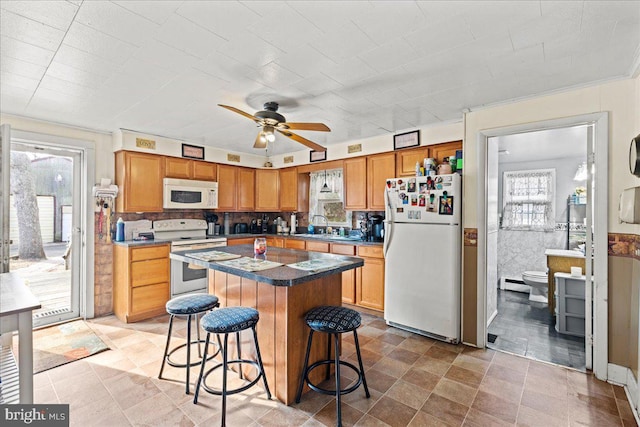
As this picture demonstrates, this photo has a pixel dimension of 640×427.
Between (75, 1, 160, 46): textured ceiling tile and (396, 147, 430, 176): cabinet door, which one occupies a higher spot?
(75, 1, 160, 46): textured ceiling tile

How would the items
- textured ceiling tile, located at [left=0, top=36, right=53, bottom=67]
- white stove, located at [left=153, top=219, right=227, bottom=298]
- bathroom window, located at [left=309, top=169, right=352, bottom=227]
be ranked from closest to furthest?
textured ceiling tile, located at [left=0, top=36, right=53, bottom=67], white stove, located at [left=153, top=219, right=227, bottom=298], bathroom window, located at [left=309, top=169, right=352, bottom=227]

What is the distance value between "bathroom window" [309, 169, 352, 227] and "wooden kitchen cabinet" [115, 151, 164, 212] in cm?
241

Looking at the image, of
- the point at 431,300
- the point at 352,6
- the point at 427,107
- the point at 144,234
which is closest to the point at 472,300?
the point at 431,300

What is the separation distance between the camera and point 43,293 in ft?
11.8

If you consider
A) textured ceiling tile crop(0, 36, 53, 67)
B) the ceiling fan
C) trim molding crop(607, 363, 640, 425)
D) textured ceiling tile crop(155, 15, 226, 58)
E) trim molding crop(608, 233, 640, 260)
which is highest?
textured ceiling tile crop(155, 15, 226, 58)

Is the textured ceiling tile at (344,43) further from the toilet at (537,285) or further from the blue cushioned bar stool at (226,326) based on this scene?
the toilet at (537,285)

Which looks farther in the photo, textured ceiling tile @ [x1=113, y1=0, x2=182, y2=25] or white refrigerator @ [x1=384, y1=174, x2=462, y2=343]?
white refrigerator @ [x1=384, y1=174, x2=462, y2=343]

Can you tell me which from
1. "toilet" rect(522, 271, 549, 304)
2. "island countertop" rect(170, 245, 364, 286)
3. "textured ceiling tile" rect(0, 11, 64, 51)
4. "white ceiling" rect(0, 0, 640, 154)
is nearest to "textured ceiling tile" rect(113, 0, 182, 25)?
"white ceiling" rect(0, 0, 640, 154)

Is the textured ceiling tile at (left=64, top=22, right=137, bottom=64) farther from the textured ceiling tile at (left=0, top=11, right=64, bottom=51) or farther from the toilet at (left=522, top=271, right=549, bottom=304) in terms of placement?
the toilet at (left=522, top=271, right=549, bottom=304)

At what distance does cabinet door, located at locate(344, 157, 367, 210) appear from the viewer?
426 centimetres

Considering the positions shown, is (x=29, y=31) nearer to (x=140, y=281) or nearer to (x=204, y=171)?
(x=140, y=281)

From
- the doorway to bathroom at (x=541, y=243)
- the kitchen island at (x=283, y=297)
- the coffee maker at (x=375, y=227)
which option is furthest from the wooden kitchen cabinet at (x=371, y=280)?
the kitchen island at (x=283, y=297)

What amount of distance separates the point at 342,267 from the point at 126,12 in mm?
1927

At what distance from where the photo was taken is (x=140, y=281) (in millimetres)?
3654
